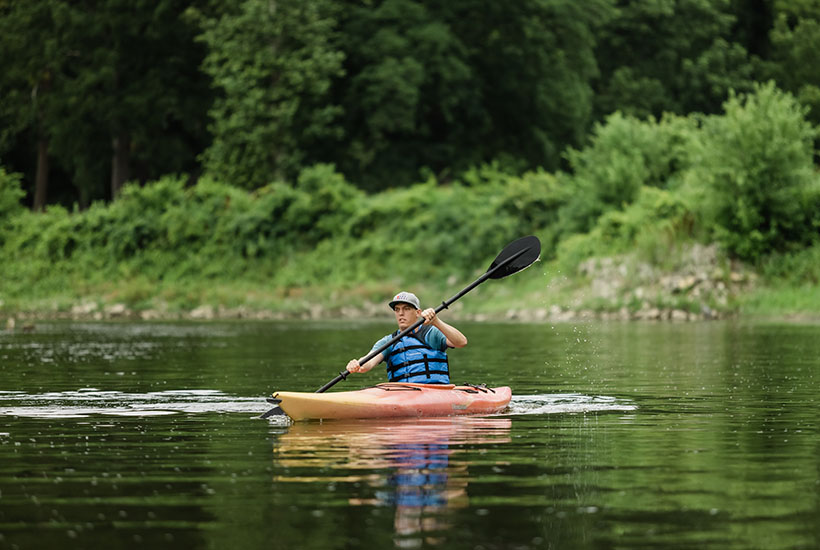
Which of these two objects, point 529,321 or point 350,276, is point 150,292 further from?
point 529,321

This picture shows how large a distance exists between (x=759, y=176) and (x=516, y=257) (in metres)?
21.3

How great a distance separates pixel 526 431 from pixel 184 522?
5.27 metres

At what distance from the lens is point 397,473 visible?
9.59 metres

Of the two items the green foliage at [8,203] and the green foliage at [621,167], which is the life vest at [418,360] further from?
the green foliage at [8,203]

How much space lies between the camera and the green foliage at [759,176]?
36.2 metres

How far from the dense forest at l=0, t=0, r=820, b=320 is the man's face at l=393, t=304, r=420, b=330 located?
2357 centimetres

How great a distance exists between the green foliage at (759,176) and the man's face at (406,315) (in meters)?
23.6

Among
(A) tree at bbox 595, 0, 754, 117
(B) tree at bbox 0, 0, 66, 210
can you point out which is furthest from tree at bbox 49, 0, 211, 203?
(A) tree at bbox 595, 0, 754, 117

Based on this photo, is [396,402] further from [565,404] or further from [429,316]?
[565,404]

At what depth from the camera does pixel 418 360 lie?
563 inches

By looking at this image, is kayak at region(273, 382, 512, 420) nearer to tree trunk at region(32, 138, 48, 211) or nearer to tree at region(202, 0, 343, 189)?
tree at region(202, 0, 343, 189)

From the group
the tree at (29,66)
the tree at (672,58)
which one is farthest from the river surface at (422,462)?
the tree at (672,58)

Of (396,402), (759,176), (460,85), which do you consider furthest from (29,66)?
(396,402)

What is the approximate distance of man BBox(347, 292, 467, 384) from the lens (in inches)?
560
